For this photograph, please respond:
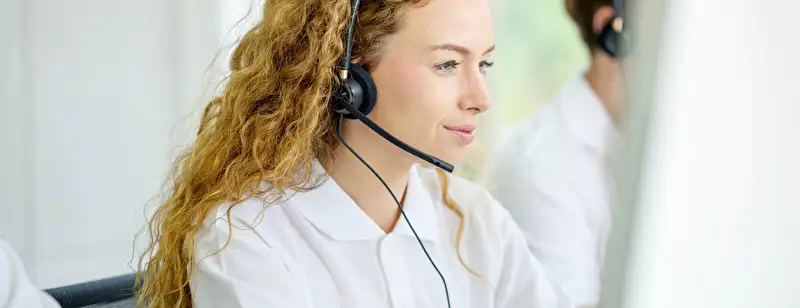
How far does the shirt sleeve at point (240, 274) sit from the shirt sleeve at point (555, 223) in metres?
0.25

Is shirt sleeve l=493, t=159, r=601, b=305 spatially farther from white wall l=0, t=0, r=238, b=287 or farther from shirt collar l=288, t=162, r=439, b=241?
white wall l=0, t=0, r=238, b=287

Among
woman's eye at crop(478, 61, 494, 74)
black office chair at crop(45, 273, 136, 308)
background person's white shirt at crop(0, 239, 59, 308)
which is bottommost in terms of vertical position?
black office chair at crop(45, 273, 136, 308)

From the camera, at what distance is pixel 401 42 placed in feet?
2.46

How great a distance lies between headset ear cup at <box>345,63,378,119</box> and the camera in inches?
29.1

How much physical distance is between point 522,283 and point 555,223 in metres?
0.11

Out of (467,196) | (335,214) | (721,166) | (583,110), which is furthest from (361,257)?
(721,166)

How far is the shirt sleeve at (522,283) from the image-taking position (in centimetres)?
84

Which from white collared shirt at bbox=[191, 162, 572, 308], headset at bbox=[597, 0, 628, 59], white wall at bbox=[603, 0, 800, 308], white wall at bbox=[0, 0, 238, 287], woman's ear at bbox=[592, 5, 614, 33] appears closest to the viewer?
white wall at bbox=[603, 0, 800, 308]

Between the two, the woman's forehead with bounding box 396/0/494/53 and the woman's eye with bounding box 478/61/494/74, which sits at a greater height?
the woman's forehead with bounding box 396/0/494/53

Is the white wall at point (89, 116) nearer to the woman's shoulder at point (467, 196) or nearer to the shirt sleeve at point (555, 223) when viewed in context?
the woman's shoulder at point (467, 196)

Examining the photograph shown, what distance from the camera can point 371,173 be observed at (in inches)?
31.2

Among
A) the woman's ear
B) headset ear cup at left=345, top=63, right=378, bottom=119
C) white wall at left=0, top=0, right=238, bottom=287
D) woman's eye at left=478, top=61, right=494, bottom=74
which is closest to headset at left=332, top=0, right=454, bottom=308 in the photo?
headset ear cup at left=345, top=63, right=378, bottom=119

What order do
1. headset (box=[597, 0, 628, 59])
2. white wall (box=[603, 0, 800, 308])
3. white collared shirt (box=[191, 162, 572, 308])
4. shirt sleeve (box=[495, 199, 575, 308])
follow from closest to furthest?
white wall (box=[603, 0, 800, 308]) < headset (box=[597, 0, 628, 59]) < white collared shirt (box=[191, 162, 572, 308]) < shirt sleeve (box=[495, 199, 575, 308])

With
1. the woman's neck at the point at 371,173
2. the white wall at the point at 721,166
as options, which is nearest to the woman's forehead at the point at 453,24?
the woman's neck at the point at 371,173
